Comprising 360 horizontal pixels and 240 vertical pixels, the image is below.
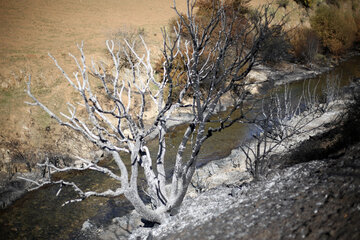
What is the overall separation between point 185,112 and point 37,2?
55.5 feet

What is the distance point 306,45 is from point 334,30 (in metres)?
4.36

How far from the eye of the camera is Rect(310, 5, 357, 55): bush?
23016mm

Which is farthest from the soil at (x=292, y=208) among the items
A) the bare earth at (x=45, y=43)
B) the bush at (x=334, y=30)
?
the bush at (x=334, y=30)

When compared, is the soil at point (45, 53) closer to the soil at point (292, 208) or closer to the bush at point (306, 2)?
the soil at point (292, 208)

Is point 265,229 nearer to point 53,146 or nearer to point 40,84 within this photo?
point 53,146

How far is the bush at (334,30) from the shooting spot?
75.5 ft

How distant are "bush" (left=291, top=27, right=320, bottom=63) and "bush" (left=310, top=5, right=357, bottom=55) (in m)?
1.66

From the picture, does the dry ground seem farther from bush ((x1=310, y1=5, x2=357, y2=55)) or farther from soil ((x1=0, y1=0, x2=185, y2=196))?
bush ((x1=310, y1=5, x2=357, y2=55))

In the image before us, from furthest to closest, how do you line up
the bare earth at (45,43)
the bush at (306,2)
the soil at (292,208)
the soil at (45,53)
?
the bush at (306,2), the bare earth at (45,43), the soil at (45,53), the soil at (292,208)

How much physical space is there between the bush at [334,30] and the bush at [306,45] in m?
1.66

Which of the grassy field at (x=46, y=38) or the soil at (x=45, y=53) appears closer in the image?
the soil at (x=45, y=53)

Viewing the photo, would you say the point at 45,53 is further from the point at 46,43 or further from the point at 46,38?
the point at 46,38

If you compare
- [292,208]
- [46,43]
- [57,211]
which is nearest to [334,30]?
A: [46,43]

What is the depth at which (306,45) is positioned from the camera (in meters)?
21.7
